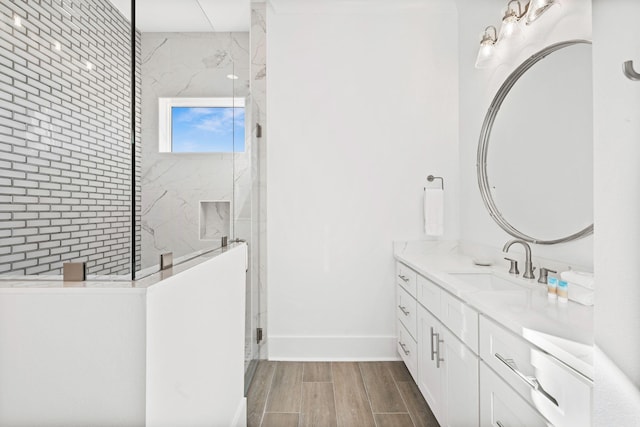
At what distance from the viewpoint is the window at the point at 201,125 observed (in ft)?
3.70

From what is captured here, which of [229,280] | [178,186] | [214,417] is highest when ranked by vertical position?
[178,186]

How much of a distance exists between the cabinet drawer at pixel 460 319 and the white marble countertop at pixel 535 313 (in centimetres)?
4

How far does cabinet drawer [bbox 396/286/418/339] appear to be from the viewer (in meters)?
2.15

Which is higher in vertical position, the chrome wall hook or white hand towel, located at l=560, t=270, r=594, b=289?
the chrome wall hook

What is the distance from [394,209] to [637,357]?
2368mm

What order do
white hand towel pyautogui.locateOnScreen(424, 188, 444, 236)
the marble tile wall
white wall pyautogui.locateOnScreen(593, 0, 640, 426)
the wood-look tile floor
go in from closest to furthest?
1. white wall pyautogui.locateOnScreen(593, 0, 640, 426)
2. the marble tile wall
3. the wood-look tile floor
4. white hand towel pyautogui.locateOnScreen(424, 188, 444, 236)

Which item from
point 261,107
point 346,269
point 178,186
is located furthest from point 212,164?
point 346,269

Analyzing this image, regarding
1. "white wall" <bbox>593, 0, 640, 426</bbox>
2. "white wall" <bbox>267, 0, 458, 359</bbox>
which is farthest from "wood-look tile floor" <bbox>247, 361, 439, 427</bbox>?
"white wall" <bbox>593, 0, 640, 426</bbox>

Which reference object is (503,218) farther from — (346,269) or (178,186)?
(178,186)

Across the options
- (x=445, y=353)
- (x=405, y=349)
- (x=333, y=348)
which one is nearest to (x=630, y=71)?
(x=445, y=353)

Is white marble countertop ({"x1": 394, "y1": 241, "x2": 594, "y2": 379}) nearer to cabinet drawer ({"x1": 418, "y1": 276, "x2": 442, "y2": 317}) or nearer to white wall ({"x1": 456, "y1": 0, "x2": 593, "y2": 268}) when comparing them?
cabinet drawer ({"x1": 418, "y1": 276, "x2": 442, "y2": 317})

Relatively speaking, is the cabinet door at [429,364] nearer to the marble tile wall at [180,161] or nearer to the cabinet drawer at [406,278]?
the cabinet drawer at [406,278]

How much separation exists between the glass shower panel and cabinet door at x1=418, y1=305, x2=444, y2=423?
5.05ft

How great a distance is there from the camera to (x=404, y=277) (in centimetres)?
242
